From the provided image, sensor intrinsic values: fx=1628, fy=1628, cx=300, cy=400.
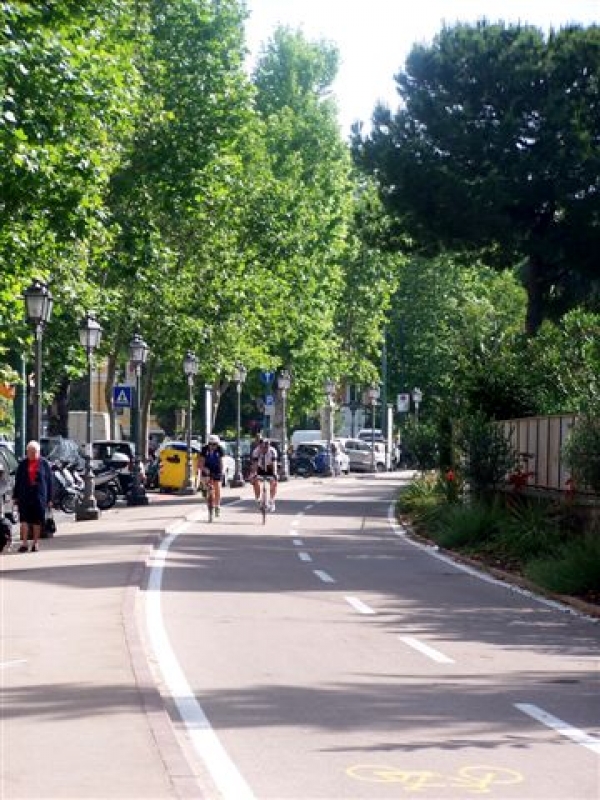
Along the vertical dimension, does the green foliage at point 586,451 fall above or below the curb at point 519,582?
above

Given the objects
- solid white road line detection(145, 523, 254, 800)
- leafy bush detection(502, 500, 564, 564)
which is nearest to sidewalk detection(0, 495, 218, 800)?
solid white road line detection(145, 523, 254, 800)

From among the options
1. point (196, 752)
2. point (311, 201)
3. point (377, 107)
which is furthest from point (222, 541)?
point (311, 201)

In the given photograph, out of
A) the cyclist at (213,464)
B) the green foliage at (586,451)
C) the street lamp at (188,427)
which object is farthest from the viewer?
the street lamp at (188,427)

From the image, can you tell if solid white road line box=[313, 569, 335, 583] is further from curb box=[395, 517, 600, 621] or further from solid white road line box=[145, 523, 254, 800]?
solid white road line box=[145, 523, 254, 800]

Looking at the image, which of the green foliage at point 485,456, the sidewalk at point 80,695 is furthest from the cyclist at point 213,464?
the sidewalk at point 80,695

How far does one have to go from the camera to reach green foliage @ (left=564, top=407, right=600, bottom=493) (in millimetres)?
21814

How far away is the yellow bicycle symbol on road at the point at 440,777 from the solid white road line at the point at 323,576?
1323cm

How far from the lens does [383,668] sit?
13.1 meters

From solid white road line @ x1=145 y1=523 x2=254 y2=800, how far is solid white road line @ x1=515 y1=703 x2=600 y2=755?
217cm

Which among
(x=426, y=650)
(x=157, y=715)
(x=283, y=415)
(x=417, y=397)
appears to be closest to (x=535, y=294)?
(x=283, y=415)

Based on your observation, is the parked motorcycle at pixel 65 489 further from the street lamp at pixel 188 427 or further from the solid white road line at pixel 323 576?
the solid white road line at pixel 323 576

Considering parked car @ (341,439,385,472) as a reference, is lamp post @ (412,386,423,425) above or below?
above

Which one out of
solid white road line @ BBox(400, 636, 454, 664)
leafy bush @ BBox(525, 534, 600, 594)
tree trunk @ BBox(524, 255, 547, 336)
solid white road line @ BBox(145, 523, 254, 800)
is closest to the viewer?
solid white road line @ BBox(145, 523, 254, 800)

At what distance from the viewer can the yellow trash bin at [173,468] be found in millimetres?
53906
